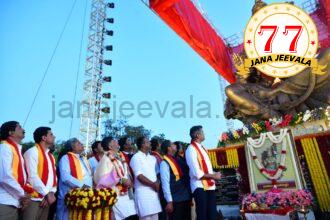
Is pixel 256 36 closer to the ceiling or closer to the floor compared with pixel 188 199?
closer to the ceiling

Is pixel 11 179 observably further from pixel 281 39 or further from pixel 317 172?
pixel 281 39

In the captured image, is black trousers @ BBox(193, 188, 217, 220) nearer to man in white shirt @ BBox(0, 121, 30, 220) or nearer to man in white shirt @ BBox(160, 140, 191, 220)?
man in white shirt @ BBox(160, 140, 191, 220)

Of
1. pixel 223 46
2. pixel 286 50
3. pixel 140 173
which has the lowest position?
pixel 140 173

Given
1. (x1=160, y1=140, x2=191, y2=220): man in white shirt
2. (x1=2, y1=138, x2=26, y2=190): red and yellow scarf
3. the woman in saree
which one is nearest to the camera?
(x1=2, y1=138, x2=26, y2=190): red and yellow scarf

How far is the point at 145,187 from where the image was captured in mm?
3271

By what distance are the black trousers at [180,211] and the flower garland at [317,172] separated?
7.03 feet

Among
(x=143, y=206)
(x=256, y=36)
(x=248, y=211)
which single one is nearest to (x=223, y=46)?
(x=256, y=36)

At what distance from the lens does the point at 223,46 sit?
46.3 feet

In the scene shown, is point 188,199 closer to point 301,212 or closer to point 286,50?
point 301,212

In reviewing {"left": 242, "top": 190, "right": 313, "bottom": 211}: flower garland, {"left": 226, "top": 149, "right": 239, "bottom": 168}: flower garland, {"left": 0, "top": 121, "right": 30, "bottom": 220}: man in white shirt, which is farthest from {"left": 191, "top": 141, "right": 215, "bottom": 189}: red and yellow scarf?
{"left": 226, "top": 149, "right": 239, "bottom": 168}: flower garland

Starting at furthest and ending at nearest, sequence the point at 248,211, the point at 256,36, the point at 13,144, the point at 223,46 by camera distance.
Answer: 1. the point at 223,46
2. the point at 256,36
3. the point at 248,211
4. the point at 13,144

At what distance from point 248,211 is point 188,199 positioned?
1182 mm

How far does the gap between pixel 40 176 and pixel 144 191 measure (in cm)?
114

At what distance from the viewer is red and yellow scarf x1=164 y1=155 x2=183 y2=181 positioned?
3.38 m
